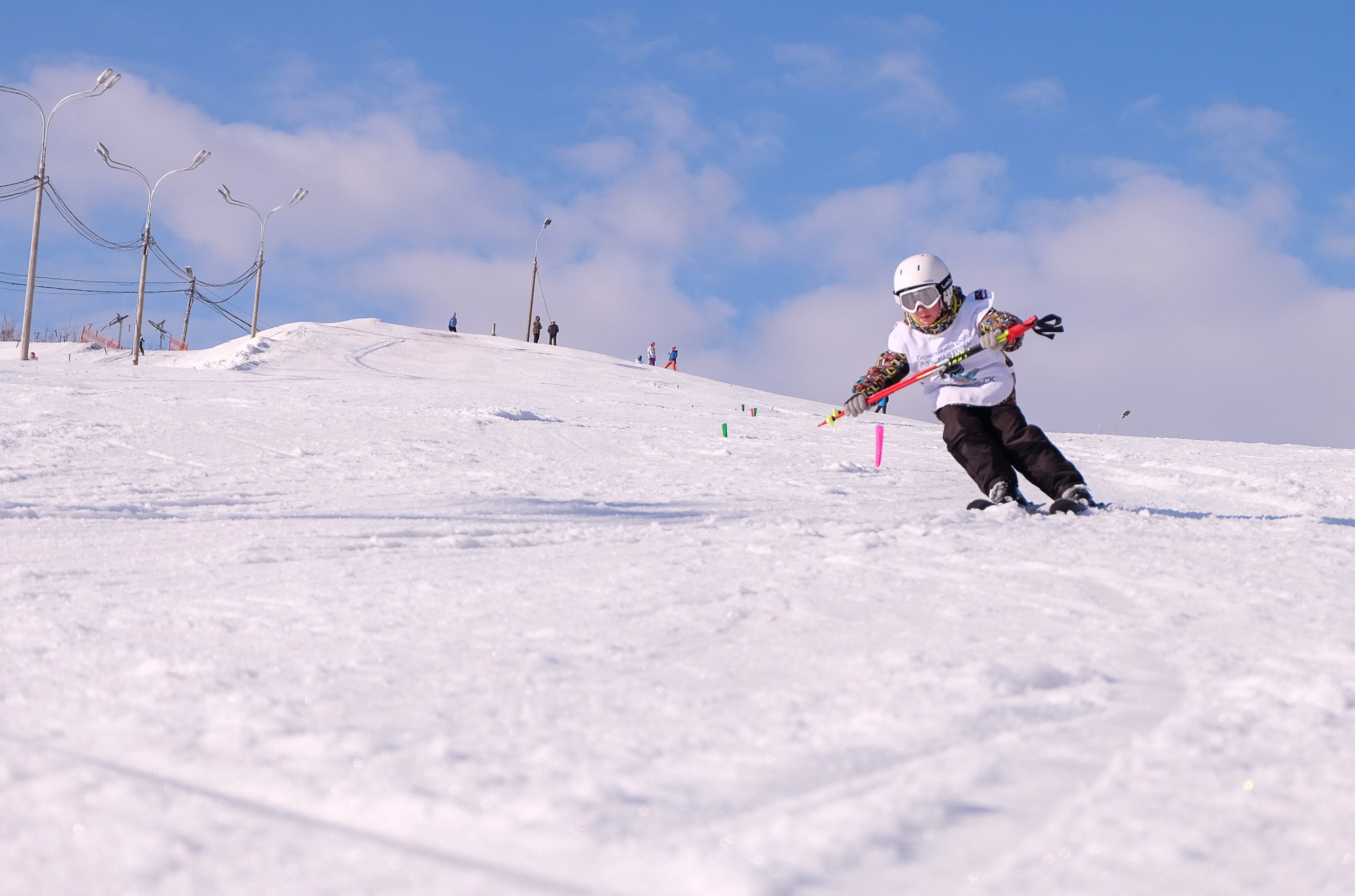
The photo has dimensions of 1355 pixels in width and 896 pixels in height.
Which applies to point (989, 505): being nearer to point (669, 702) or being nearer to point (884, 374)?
point (884, 374)

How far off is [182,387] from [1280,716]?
42.6 feet

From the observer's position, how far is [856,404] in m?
5.09

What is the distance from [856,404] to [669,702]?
3.63 metres

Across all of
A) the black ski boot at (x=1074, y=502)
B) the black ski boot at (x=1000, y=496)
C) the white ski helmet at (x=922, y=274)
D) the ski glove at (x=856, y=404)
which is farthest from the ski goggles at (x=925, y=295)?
the black ski boot at (x=1074, y=502)

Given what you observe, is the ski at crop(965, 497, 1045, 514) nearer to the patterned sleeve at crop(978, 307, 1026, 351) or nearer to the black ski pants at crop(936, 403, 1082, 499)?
the black ski pants at crop(936, 403, 1082, 499)

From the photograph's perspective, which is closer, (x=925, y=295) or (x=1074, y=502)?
(x=1074, y=502)

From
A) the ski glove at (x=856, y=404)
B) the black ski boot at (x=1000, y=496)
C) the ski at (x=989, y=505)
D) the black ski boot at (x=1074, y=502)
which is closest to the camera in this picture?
the black ski boot at (x=1074, y=502)

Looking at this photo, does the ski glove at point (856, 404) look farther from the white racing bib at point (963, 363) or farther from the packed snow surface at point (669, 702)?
the packed snow surface at point (669, 702)

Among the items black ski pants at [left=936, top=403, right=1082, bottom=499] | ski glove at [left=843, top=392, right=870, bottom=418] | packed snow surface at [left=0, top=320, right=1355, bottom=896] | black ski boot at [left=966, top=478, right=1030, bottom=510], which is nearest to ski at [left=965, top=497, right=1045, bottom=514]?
black ski boot at [left=966, top=478, right=1030, bottom=510]

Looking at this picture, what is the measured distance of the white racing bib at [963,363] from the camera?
4.96 meters

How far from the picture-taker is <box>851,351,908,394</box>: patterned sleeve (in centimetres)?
518

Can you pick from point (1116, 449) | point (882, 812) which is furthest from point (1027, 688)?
point (1116, 449)

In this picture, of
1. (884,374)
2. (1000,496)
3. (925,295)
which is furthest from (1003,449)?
(925,295)

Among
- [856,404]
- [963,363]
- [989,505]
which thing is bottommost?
[989,505]
